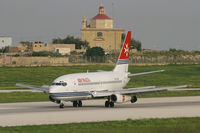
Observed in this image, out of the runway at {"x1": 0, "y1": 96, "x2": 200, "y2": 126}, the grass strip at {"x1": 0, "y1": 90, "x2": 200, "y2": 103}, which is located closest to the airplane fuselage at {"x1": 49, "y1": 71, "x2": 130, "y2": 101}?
the runway at {"x1": 0, "y1": 96, "x2": 200, "y2": 126}

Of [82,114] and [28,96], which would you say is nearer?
[82,114]

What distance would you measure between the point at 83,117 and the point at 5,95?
30.1m

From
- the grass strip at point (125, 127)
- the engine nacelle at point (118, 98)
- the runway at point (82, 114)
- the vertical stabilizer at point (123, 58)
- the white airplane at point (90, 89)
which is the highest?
the vertical stabilizer at point (123, 58)

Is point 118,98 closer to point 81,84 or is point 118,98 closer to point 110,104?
point 110,104

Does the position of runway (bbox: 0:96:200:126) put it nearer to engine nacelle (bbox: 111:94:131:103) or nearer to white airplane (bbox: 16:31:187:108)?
engine nacelle (bbox: 111:94:131:103)

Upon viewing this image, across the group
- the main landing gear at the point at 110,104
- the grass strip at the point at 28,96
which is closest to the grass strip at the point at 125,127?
the main landing gear at the point at 110,104

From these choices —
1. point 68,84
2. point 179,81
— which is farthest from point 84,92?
point 179,81

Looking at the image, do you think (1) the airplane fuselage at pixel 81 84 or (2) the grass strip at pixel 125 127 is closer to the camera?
(2) the grass strip at pixel 125 127

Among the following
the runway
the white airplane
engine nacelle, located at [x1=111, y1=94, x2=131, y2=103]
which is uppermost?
the white airplane

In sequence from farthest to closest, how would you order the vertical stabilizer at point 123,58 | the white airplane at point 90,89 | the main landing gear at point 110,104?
1. the vertical stabilizer at point 123,58
2. the main landing gear at point 110,104
3. the white airplane at point 90,89

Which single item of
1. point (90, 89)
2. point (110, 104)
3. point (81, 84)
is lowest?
point (110, 104)

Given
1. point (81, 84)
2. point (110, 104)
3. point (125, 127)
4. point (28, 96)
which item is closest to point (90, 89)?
point (81, 84)

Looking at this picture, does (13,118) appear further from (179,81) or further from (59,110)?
(179,81)

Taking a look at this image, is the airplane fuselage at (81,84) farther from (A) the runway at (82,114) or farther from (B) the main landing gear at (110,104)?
(B) the main landing gear at (110,104)
